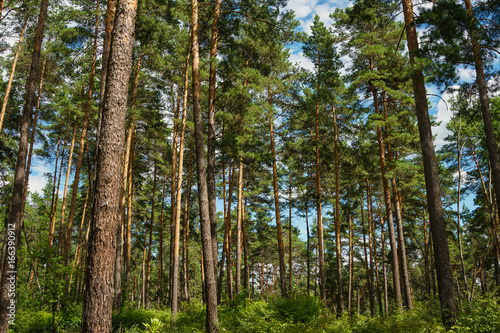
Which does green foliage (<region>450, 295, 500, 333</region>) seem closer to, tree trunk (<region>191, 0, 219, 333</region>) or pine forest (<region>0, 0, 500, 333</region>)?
pine forest (<region>0, 0, 500, 333</region>)

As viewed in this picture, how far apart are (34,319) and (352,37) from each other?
2029cm

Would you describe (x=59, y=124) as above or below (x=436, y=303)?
above

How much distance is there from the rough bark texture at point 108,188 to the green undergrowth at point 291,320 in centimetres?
71

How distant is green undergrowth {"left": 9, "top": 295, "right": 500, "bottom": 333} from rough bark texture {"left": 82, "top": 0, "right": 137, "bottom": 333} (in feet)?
2.33

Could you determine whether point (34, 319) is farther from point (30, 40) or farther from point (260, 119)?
point (260, 119)

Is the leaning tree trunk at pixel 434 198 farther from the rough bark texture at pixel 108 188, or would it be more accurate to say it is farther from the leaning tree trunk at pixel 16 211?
the leaning tree trunk at pixel 16 211

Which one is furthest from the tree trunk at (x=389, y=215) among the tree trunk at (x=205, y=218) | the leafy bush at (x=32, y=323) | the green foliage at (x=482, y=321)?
the leafy bush at (x=32, y=323)

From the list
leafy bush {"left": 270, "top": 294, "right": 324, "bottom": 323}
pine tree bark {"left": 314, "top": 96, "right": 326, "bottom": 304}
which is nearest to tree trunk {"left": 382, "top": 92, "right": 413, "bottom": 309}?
pine tree bark {"left": 314, "top": 96, "right": 326, "bottom": 304}

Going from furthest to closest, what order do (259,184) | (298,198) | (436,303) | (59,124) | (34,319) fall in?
(298,198)
(259,184)
(59,124)
(34,319)
(436,303)

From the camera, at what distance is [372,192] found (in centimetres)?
2295

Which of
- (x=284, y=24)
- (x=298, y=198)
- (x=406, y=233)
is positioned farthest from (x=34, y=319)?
(x=406, y=233)

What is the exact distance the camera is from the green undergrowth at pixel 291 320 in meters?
6.21

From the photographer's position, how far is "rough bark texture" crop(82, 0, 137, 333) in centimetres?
321

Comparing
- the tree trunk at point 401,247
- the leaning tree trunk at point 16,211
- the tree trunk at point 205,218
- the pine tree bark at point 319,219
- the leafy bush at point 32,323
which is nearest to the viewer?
the tree trunk at point 205,218
